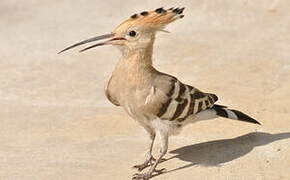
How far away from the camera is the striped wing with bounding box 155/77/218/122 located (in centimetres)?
607

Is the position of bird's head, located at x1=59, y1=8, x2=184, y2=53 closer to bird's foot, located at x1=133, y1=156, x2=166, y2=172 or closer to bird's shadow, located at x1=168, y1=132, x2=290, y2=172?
bird's foot, located at x1=133, y1=156, x2=166, y2=172

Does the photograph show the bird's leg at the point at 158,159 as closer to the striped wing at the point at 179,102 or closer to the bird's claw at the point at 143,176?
A: the bird's claw at the point at 143,176

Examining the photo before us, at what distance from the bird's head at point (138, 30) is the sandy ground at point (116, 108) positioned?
1.23 metres

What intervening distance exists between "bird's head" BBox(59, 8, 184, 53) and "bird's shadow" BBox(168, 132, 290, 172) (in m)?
1.27

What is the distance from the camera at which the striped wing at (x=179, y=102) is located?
6.07 m

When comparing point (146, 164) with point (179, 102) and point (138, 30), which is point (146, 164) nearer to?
point (179, 102)

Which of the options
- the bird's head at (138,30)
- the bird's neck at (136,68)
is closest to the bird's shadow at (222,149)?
the bird's neck at (136,68)

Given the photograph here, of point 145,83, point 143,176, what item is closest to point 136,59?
point 145,83

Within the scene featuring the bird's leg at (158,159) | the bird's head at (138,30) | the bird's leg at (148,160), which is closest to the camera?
the bird's head at (138,30)

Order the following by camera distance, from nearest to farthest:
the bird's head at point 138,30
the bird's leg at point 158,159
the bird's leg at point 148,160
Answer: the bird's head at point 138,30 → the bird's leg at point 158,159 → the bird's leg at point 148,160

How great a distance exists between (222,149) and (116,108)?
1.77 meters

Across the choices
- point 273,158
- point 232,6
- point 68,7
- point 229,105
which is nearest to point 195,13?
point 232,6

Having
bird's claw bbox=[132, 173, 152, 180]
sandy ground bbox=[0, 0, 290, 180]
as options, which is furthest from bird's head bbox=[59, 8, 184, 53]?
sandy ground bbox=[0, 0, 290, 180]

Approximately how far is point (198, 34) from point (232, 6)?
1.27 m
